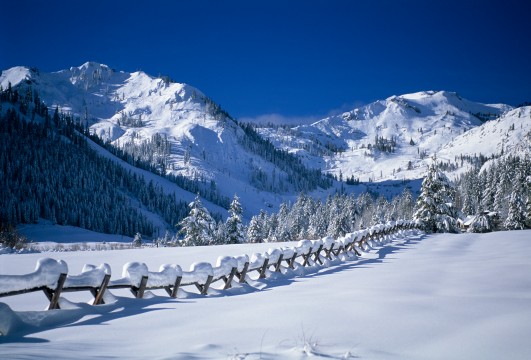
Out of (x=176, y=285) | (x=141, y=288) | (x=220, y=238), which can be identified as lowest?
(x=220, y=238)

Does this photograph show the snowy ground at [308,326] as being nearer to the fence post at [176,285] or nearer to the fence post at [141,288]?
the fence post at [141,288]

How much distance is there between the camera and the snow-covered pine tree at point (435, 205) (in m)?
32.5

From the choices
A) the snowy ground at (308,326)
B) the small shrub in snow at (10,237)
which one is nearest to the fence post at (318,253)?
the snowy ground at (308,326)

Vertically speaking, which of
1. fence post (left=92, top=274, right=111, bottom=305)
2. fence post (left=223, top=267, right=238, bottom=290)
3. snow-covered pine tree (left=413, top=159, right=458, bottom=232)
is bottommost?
fence post (left=223, top=267, right=238, bottom=290)

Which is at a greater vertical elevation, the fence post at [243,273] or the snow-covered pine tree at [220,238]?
the fence post at [243,273]

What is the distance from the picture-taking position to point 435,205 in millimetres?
32562

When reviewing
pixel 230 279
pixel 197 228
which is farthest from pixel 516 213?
pixel 230 279

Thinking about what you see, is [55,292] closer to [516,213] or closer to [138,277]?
[138,277]

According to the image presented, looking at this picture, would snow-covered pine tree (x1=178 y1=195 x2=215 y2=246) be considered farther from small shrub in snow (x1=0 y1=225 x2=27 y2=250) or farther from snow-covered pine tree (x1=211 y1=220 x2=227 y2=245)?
small shrub in snow (x1=0 y1=225 x2=27 y2=250)

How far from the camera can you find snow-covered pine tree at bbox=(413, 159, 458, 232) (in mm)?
32469

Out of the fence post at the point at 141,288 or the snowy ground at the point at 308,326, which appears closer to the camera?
the snowy ground at the point at 308,326

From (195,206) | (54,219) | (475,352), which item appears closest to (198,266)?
(475,352)

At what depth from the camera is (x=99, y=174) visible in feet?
392

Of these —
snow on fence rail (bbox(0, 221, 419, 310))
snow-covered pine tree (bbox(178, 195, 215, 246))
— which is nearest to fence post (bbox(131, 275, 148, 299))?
snow on fence rail (bbox(0, 221, 419, 310))
